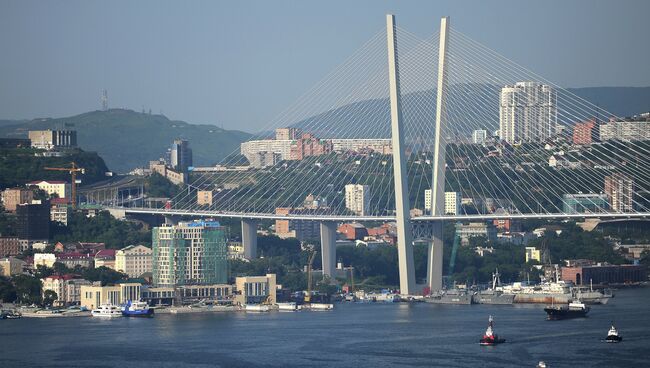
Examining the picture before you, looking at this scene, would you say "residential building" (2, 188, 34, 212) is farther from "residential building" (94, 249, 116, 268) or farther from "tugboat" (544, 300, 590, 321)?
"tugboat" (544, 300, 590, 321)

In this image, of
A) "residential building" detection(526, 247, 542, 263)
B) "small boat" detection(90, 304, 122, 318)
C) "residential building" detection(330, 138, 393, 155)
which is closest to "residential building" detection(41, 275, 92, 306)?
"small boat" detection(90, 304, 122, 318)

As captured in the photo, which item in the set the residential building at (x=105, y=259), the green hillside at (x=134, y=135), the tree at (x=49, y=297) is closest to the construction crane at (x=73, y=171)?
the residential building at (x=105, y=259)

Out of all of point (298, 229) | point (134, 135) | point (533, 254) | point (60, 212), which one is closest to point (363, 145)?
point (298, 229)

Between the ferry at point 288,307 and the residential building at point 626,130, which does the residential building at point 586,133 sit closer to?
the residential building at point 626,130

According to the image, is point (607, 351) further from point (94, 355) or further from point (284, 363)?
point (94, 355)

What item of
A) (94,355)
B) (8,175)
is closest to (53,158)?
(8,175)

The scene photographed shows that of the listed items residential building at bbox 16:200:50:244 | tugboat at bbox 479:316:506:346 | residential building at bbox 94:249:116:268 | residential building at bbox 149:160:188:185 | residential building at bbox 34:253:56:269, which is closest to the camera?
tugboat at bbox 479:316:506:346
